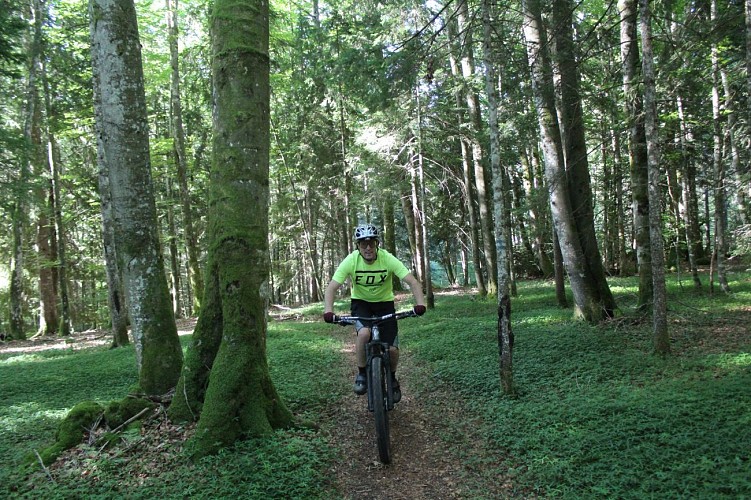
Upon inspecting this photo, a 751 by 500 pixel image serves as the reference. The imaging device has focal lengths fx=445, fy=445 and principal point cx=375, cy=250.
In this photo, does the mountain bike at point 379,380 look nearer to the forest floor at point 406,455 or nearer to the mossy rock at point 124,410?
the forest floor at point 406,455

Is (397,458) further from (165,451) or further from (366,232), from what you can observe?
(366,232)

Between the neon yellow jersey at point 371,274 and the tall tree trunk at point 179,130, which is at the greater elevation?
the tall tree trunk at point 179,130

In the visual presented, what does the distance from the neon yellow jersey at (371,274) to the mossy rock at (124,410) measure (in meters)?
2.69

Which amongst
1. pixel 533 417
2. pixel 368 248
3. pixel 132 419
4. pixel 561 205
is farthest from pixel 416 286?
pixel 561 205

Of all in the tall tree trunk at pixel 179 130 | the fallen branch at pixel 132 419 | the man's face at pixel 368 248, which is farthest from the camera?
the tall tree trunk at pixel 179 130

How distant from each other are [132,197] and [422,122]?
36.6 ft

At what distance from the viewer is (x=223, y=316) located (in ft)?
16.3

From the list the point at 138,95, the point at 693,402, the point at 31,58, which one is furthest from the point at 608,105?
the point at 31,58

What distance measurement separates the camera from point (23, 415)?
6523mm

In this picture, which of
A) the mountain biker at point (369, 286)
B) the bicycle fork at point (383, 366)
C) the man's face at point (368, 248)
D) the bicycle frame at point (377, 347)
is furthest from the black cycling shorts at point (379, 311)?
the man's face at point (368, 248)

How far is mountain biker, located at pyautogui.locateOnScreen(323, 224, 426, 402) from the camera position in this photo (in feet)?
17.3

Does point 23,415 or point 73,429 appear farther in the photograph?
point 23,415

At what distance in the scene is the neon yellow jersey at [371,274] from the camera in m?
5.40

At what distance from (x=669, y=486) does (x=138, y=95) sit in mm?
7161
